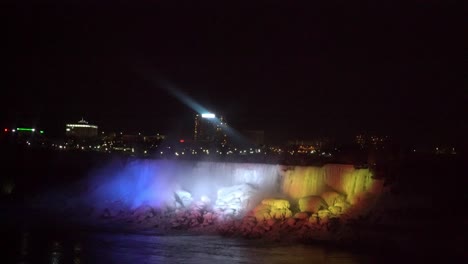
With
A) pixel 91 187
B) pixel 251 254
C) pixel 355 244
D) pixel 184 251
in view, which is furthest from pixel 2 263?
pixel 91 187

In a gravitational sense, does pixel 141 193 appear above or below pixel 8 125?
below

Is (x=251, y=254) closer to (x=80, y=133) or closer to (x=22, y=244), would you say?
(x=22, y=244)

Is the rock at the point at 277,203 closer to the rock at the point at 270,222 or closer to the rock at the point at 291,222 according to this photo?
the rock at the point at 270,222

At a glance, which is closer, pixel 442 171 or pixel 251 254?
pixel 251 254

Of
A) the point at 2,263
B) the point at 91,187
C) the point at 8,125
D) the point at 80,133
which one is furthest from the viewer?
the point at 80,133

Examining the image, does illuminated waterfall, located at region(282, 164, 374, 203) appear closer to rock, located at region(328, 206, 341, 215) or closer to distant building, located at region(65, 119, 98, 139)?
rock, located at region(328, 206, 341, 215)

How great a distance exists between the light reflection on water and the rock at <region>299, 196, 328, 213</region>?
4.47 m

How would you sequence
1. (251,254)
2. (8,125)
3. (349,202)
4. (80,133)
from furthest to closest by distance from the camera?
(80,133), (8,125), (349,202), (251,254)

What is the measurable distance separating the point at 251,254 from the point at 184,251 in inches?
100.0

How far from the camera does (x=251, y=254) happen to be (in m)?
22.0

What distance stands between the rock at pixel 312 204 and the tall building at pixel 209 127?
68.5m

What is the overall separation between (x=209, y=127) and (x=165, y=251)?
81.7 m

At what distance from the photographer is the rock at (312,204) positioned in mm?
28516

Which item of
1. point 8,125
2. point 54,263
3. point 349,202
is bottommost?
point 54,263
